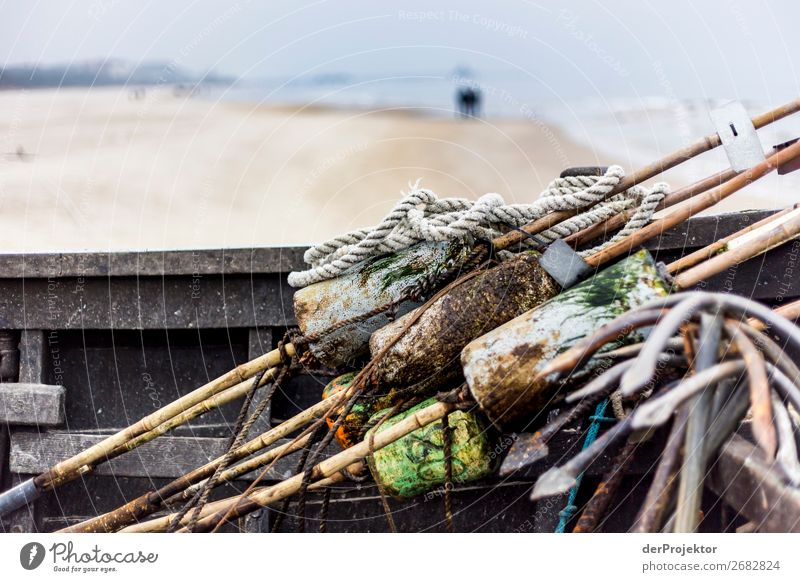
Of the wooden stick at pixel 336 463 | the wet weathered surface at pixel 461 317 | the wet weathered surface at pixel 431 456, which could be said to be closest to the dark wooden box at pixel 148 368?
the wooden stick at pixel 336 463

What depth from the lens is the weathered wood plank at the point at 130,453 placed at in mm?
1801

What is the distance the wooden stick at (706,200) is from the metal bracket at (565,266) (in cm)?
4

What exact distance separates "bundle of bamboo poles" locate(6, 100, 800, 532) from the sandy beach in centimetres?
14

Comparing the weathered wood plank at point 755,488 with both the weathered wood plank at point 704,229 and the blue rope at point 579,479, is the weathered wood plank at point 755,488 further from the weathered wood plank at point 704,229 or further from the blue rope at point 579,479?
the weathered wood plank at point 704,229

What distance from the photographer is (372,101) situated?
1.91 m

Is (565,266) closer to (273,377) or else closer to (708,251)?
(708,251)

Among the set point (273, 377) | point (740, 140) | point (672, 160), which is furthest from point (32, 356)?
point (740, 140)

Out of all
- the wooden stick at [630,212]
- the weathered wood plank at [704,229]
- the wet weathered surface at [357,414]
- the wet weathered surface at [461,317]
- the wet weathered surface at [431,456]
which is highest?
the wooden stick at [630,212]

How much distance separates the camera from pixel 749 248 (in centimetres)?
150

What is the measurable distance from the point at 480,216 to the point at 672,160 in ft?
1.44

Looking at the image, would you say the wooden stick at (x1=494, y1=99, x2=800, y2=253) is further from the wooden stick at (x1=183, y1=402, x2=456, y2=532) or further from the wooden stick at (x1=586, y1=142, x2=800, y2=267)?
the wooden stick at (x1=183, y1=402, x2=456, y2=532)
